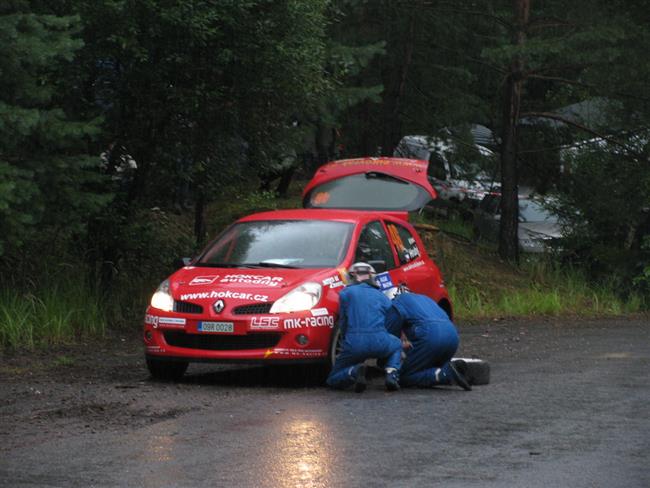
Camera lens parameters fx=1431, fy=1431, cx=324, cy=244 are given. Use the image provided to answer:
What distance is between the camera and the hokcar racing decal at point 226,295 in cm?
1329

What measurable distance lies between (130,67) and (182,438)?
9244 mm

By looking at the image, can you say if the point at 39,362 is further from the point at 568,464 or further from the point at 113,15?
the point at 568,464

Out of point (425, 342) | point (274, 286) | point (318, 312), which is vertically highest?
point (274, 286)

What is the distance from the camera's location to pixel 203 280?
543 inches

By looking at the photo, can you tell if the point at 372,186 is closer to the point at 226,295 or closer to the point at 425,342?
the point at 226,295

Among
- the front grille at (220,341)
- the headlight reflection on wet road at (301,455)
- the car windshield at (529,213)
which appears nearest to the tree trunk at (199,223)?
the front grille at (220,341)

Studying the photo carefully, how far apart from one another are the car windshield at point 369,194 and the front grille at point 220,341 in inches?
422

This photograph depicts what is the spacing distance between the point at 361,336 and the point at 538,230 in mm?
20551

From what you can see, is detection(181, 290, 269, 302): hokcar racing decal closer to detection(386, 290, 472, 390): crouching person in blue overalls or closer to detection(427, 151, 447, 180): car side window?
detection(386, 290, 472, 390): crouching person in blue overalls

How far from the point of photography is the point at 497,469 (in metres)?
8.84

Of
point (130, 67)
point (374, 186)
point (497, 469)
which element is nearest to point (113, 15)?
point (130, 67)

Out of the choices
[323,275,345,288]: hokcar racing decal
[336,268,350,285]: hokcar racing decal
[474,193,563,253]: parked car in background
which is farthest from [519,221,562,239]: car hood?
[323,275,345,288]: hokcar racing decal

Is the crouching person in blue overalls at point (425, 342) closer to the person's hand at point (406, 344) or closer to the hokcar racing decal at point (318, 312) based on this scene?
the person's hand at point (406, 344)

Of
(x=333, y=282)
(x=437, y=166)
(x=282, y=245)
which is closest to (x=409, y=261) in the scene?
(x=282, y=245)
